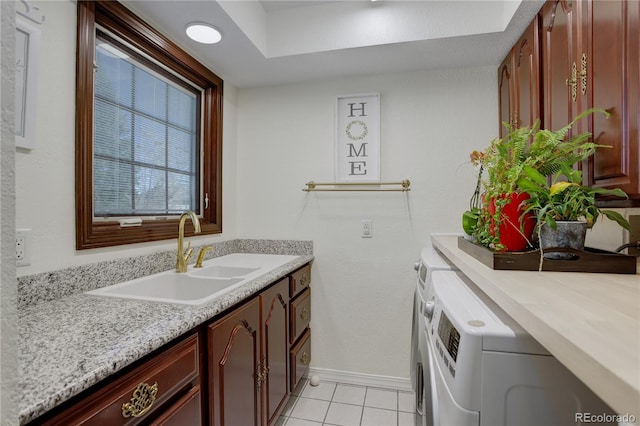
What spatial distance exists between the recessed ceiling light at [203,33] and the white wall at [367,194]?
0.67m

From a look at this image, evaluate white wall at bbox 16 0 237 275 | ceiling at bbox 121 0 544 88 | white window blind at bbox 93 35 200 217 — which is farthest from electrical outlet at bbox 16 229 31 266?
ceiling at bbox 121 0 544 88

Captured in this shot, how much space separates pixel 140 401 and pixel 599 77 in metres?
1.64

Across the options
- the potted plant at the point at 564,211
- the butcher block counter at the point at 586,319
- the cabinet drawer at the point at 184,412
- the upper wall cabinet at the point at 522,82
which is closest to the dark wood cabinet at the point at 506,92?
the upper wall cabinet at the point at 522,82

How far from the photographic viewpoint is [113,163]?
1395 mm

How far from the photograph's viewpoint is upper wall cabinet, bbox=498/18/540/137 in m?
1.40

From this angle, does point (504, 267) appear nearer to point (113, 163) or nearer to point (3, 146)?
point (3, 146)

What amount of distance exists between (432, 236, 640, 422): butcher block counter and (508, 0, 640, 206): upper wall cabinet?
1.18 feet

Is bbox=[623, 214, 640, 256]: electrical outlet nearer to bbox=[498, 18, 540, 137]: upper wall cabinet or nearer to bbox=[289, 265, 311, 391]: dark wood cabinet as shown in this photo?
bbox=[498, 18, 540, 137]: upper wall cabinet

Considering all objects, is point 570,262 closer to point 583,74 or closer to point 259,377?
point 583,74

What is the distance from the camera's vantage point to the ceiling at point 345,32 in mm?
1485

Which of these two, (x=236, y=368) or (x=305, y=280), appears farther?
(x=305, y=280)

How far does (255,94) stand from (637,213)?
7.56 ft

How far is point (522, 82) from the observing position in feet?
5.09

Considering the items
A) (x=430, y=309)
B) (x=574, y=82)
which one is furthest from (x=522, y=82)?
(x=430, y=309)
